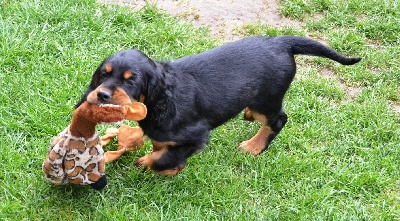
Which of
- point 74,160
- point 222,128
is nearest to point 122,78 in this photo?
point 74,160

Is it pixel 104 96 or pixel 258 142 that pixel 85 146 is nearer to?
pixel 104 96

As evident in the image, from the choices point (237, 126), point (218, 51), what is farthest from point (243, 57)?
point (237, 126)

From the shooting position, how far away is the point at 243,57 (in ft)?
12.9

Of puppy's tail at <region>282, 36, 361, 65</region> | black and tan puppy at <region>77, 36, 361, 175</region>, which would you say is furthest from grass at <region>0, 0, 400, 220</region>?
puppy's tail at <region>282, 36, 361, 65</region>

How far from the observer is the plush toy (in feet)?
10.4

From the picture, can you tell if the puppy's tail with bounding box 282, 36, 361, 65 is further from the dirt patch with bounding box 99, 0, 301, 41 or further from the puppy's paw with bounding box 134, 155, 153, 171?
the dirt patch with bounding box 99, 0, 301, 41

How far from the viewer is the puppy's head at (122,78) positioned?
10.5 ft

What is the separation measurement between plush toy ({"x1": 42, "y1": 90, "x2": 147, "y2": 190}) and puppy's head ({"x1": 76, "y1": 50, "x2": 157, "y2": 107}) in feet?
0.13

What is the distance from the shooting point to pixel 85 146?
3457 mm


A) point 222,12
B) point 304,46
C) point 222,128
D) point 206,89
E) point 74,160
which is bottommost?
point 222,128

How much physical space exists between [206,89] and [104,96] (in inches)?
35.9

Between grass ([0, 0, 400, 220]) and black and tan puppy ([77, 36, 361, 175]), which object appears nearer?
black and tan puppy ([77, 36, 361, 175])

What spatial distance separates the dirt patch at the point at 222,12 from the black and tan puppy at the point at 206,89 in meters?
1.78

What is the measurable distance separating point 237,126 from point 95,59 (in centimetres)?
149
